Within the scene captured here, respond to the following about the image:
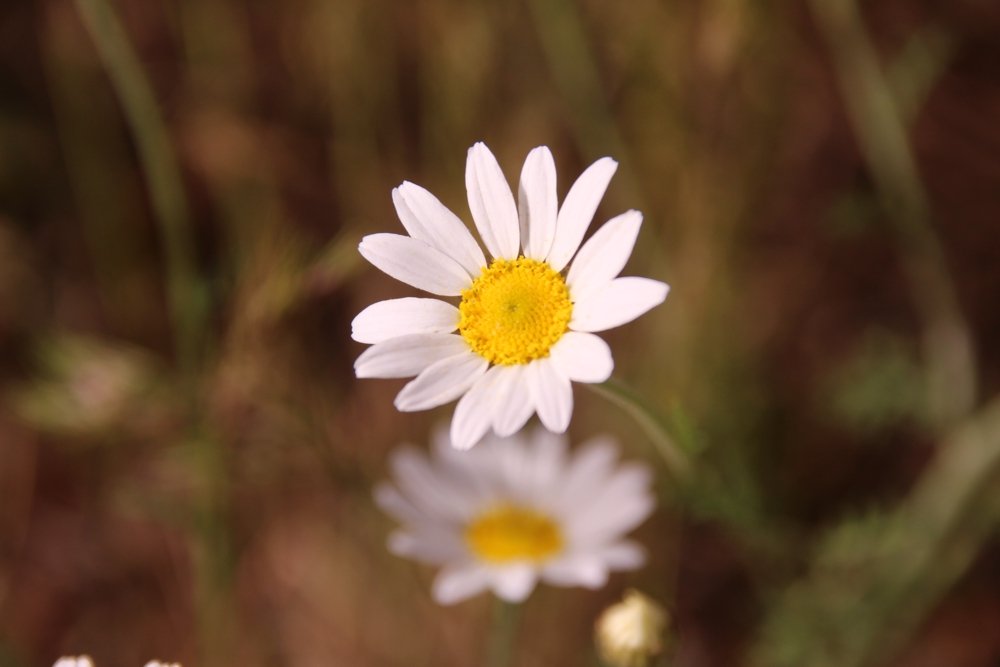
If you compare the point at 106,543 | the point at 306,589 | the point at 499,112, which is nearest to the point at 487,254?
the point at 499,112

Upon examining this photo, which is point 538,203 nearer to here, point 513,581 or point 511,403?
point 511,403

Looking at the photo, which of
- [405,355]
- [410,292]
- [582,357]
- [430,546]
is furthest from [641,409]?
[410,292]

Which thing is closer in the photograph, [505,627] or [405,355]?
[405,355]

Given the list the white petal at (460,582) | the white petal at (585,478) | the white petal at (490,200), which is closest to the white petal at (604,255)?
the white petal at (490,200)

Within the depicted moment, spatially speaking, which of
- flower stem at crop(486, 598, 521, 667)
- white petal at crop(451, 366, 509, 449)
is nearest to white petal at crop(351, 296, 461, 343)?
white petal at crop(451, 366, 509, 449)

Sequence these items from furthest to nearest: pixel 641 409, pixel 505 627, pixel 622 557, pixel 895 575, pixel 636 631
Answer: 1. pixel 895 575
2. pixel 505 627
3. pixel 622 557
4. pixel 636 631
5. pixel 641 409
